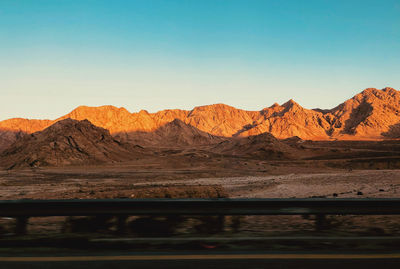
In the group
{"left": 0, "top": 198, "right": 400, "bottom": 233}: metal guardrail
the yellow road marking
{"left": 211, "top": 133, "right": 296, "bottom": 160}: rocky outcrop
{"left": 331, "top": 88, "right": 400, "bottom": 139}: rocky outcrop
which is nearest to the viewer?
the yellow road marking

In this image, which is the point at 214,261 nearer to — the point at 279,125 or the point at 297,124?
the point at 279,125

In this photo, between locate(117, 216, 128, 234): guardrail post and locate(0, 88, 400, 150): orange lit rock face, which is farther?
locate(0, 88, 400, 150): orange lit rock face

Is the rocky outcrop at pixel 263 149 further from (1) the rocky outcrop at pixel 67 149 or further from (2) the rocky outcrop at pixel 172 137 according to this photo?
(2) the rocky outcrop at pixel 172 137

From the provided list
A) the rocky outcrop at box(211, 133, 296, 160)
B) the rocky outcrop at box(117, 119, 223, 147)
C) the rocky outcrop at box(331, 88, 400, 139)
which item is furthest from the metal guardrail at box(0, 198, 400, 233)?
the rocky outcrop at box(331, 88, 400, 139)

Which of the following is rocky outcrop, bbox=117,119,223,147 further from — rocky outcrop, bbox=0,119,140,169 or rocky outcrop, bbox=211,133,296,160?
rocky outcrop, bbox=0,119,140,169

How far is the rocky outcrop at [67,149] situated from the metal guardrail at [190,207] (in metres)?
72.6

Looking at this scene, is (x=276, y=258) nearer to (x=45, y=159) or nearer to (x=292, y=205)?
(x=292, y=205)

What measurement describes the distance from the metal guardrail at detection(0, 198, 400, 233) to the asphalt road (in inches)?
64.3

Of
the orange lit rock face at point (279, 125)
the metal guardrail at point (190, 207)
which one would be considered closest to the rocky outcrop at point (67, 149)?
the orange lit rock face at point (279, 125)

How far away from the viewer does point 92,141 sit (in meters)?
90.3

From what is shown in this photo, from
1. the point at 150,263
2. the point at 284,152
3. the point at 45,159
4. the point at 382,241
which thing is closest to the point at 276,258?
the point at 150,263

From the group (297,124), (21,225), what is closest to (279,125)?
(297,124)

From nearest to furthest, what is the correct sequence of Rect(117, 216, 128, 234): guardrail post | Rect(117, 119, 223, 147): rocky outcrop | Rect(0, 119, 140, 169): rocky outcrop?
Rect(117, 216, 128, 234): guardrail post
Rect(0, 119, 140, 169): rocky outcrop
Rect(117, 119, 223, 147): rocky outcrop

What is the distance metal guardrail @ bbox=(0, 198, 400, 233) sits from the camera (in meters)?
5.92
